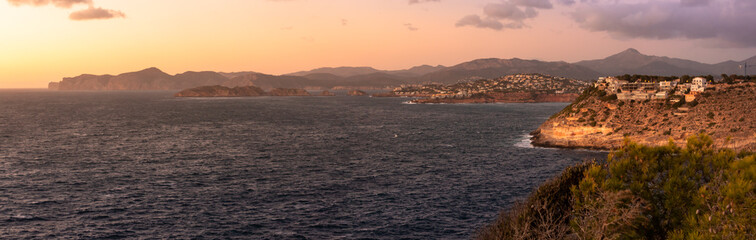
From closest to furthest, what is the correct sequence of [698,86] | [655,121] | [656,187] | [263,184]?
[656,187]
[263,184]
[655,121]
[698,86]

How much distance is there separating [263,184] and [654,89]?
9356cm

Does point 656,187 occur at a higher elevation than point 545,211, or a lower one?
higher

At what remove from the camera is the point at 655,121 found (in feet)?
318

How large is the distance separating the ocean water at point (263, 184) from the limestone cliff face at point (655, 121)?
7918 millimetres

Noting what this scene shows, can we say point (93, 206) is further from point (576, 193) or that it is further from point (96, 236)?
point (576, 193)

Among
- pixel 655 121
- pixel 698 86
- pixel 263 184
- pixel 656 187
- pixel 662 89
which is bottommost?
pixel 263 184

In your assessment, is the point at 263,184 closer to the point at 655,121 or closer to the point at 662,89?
the point at 655,121

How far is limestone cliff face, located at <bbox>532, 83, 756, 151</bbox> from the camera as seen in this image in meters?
89.9

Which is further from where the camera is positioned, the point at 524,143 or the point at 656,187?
the point at 524,143

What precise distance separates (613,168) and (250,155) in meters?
70.0

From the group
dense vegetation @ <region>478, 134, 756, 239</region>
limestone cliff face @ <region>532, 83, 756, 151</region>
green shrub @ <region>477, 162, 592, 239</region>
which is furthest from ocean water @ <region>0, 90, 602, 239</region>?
dense vegetation @ <region>478, 134, 756, 239</region>

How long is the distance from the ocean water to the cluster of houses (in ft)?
83.1

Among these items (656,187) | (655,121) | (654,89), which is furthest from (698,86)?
(656,187)

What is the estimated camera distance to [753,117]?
88125mm
